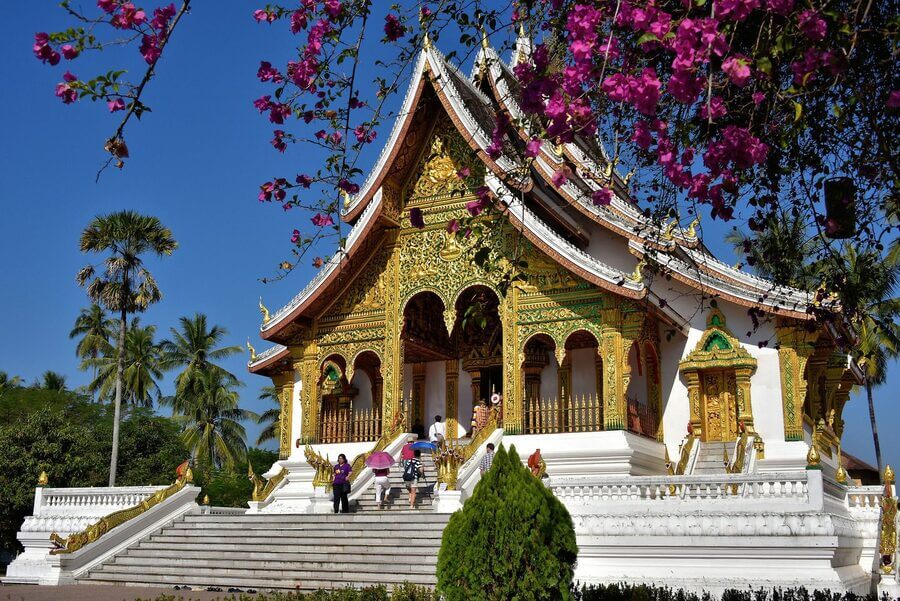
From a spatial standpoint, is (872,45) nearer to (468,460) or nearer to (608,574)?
(608,574)

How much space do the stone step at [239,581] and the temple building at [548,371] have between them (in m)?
0.08

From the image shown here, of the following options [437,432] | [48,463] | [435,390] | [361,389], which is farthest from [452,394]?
[48,463]

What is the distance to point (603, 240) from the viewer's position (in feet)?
55.3

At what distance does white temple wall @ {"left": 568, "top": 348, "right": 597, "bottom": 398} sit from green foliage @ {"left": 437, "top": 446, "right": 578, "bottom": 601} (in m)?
9.97

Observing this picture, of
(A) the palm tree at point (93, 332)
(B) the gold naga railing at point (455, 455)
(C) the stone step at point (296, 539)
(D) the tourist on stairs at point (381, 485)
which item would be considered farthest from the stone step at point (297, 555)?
(A) the palm tree at point (93, 332)

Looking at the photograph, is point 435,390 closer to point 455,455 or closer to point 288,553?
point 455,455

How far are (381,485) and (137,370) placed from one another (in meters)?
28.0

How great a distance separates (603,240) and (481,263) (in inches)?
481

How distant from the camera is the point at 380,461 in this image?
1390cm

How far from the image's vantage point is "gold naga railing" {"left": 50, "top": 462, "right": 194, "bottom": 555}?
12906 millimetres

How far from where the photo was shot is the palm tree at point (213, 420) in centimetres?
3881

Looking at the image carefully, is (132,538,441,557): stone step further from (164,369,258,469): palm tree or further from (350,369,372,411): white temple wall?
(164,369,258,469): palm tree

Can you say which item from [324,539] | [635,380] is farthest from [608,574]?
[635,380]

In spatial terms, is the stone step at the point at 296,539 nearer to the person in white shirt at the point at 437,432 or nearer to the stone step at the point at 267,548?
the stone step at the point at 267,548
